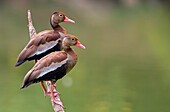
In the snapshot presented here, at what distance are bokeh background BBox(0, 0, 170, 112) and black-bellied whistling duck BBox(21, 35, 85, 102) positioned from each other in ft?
24.0

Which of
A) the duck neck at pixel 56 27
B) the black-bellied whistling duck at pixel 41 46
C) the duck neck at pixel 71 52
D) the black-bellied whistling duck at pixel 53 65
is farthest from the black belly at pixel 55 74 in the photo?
the duck neck at pixel 56 27

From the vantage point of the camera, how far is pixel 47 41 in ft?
20.2

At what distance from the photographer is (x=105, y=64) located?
19.3 meters

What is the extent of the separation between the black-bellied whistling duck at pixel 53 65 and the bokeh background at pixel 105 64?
24.0 ft

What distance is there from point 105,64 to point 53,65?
539 inches

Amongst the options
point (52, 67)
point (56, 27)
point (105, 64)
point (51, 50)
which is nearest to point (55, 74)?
point (52, 67)

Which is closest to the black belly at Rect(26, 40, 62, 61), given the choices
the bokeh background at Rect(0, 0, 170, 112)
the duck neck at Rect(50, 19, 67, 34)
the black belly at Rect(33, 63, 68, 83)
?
the duck neck at Rect(50, 19, 67, 34)

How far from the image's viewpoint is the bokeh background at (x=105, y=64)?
14.1 meters

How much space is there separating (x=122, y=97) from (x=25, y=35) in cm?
1198

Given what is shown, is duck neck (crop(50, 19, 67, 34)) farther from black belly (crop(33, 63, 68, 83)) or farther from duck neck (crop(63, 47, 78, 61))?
black belly (crop(33, 63, 68, 83))

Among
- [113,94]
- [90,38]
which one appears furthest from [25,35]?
[113,94]

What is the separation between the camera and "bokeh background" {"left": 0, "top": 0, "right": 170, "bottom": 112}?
14062 mm

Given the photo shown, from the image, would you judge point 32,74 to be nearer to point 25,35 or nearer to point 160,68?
point 160,68

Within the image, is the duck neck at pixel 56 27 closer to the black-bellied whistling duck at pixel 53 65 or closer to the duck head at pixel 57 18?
the duck head at pixel 57 18
